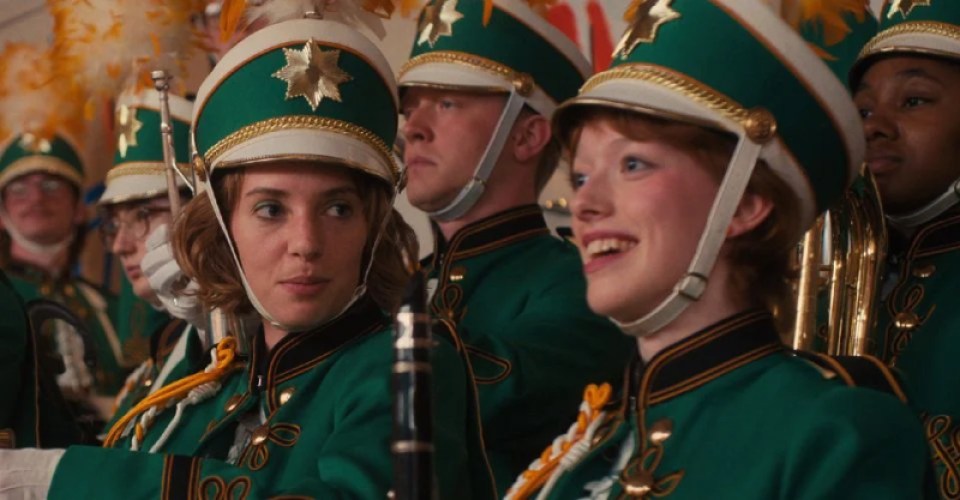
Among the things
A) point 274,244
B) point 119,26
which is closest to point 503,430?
point 274,244

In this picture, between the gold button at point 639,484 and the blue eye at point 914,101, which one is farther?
the blue eye at point 914,101

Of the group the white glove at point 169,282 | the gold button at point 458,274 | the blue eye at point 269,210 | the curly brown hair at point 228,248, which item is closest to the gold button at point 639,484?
the curly brown hair at point 228,248

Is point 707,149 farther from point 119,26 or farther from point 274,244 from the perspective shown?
point 119,26

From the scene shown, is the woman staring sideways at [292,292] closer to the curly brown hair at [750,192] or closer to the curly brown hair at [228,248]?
the curly brown hair at [228,248]

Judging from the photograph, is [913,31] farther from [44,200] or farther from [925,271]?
[44,200]

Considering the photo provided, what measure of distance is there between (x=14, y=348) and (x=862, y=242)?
1.88 metres

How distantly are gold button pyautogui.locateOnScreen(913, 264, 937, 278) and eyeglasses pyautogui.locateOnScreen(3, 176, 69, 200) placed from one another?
4.47m

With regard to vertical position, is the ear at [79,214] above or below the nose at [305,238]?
above

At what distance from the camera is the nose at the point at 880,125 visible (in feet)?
12.8

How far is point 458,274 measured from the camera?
4.44m

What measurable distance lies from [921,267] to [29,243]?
4.55 m

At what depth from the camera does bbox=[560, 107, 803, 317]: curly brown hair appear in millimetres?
2881

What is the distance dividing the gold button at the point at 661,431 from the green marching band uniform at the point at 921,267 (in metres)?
1.00

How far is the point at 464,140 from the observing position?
4492 mm
